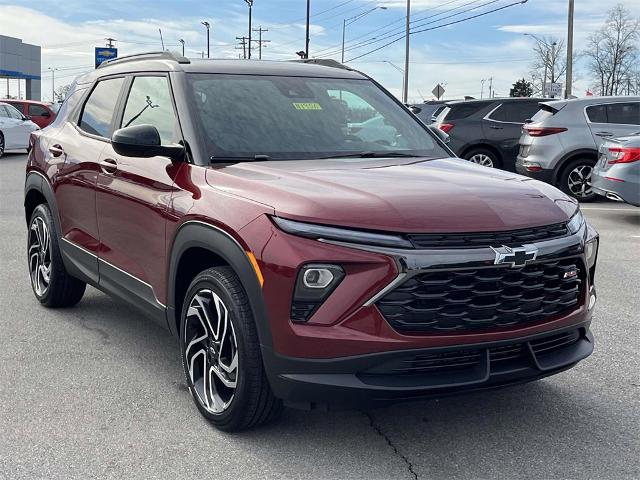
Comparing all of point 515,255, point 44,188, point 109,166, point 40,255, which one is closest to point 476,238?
point 515,255

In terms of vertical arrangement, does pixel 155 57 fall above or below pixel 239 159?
above

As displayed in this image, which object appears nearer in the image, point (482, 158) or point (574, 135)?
point (574, 135)

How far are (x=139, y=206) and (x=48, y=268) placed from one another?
6.36 ft

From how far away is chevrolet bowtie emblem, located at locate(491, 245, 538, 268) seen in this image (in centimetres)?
322

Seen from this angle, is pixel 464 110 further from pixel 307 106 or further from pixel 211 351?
pixel 211 351

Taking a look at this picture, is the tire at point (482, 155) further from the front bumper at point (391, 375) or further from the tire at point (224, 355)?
the front bumper at point (391, 375)

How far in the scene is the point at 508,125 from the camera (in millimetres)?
15422

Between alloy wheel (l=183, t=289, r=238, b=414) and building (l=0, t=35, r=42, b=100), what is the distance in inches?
2770

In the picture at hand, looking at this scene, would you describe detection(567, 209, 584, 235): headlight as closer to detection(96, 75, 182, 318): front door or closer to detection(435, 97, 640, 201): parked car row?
detection(96, 75, 182, 318): front door

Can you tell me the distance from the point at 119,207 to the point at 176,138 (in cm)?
62

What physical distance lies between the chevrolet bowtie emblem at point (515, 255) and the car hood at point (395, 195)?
0.31ft

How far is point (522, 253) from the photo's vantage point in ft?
10.8

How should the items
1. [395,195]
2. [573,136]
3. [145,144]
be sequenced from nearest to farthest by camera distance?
1. [395,195]
2. [145,144]
3. [573,136]

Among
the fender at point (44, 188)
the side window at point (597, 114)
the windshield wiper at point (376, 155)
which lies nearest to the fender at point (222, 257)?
the windshield wiper at point (376, 155)
